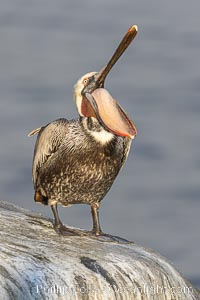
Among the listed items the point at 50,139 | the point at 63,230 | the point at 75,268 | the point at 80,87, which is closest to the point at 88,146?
the point at 50,139

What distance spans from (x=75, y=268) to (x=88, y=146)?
4.54ft

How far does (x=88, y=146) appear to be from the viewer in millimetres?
7855

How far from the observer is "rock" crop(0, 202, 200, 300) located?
6270mm

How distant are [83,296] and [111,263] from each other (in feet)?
1.54

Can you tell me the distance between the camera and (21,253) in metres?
6.57

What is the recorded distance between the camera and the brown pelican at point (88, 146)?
7.75 m

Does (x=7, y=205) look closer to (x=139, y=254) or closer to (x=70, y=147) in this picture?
(x=70, y=147)

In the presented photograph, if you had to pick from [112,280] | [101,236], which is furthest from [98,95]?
[112,280]

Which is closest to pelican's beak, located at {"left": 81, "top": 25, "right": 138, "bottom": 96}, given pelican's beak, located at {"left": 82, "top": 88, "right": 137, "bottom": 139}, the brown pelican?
the brown pelican

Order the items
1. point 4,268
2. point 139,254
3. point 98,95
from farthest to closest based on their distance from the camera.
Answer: point 98,95 → point 139,254 → point 4,268

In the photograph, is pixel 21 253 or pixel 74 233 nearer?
pixel 21 253

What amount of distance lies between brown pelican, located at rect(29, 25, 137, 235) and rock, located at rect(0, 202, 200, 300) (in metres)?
0.30

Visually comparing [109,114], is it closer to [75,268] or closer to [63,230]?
[63,230]

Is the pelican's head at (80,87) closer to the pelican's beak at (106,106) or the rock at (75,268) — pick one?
the pelican's beak at (106,106)
